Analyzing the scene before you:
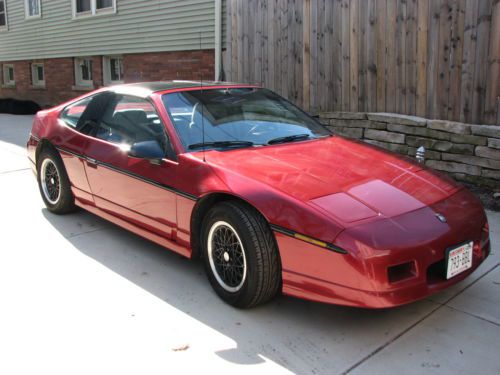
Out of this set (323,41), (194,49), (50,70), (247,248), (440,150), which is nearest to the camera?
(247,248)

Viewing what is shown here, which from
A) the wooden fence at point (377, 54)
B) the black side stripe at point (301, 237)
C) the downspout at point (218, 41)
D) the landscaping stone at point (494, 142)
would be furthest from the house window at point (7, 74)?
the black side stripe at point (301, 237)

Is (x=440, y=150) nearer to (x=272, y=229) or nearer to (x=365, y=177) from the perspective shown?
(x=365, y=177)

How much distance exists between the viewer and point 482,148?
5.41 m

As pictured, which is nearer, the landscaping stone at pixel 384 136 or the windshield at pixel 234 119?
the windshield at pixel 234 119

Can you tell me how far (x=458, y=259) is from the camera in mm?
2918

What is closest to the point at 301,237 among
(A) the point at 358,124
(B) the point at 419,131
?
(B) the point at 419,131

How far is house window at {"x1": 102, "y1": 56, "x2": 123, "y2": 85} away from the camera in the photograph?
13.7m

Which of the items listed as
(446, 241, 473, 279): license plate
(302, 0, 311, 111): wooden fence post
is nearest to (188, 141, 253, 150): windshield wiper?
(446, 241, 473, 279): license plate

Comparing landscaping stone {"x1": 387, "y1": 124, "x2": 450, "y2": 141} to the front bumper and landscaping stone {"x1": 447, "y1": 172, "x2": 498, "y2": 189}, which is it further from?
the front bumper

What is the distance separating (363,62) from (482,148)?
2064 mm

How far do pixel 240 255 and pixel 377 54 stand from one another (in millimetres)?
4392

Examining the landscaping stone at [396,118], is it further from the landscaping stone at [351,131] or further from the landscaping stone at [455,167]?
the landscaping stone at [455,167]

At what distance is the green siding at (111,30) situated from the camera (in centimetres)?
1066

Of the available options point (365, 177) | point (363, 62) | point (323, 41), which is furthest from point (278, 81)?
point (365, 177)
